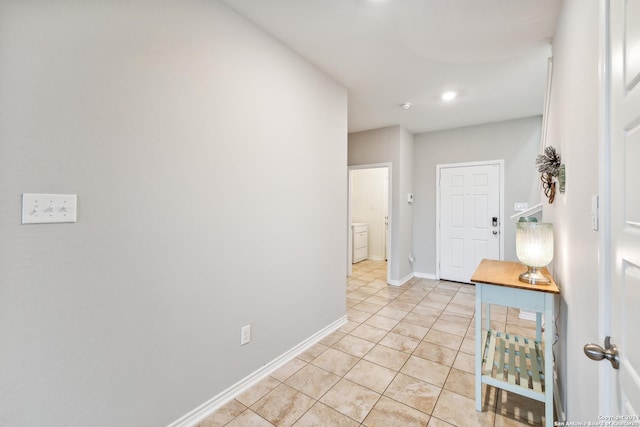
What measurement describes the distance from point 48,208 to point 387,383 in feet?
7.17

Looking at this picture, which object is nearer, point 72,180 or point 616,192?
point 616,192

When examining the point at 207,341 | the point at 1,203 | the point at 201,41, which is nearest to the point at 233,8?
the point at 201,41

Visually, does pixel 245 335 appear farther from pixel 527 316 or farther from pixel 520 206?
pixel 520 206

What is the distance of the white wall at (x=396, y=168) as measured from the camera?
4.38 m

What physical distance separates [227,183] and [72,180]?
0.78 meters

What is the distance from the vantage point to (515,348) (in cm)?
208

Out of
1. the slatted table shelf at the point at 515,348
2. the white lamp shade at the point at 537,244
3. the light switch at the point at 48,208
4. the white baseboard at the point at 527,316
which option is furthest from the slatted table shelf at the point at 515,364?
the light switch at the point at 48,208

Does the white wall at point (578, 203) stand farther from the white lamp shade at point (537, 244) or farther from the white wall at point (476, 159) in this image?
the white wall at point (476, 159)

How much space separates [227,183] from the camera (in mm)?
1818

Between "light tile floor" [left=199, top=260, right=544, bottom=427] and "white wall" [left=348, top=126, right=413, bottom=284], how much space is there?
128cm

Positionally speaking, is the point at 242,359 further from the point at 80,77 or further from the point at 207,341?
the point at 80,77

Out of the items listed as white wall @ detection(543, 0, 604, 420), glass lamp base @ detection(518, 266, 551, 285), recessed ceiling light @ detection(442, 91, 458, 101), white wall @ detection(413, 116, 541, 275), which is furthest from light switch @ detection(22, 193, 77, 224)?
white wall @ detection(413, 116, 541, 275)

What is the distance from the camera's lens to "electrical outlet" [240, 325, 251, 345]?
1.93 metres

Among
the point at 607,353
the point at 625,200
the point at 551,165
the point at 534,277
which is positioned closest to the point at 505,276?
the point at 534,277
